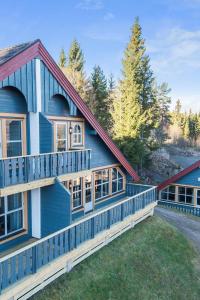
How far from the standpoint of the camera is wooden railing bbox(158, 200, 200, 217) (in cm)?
2336

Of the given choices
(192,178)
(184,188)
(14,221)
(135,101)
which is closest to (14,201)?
(14,221)

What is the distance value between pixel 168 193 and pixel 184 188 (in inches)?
69.5

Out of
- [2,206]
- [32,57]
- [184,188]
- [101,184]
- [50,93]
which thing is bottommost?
[184,188]

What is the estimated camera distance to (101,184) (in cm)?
1540

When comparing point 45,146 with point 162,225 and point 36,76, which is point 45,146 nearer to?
point 36,76

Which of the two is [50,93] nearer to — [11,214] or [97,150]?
[97,150]

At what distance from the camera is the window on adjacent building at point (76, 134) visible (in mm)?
12875

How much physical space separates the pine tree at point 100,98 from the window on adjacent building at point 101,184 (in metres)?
21.9

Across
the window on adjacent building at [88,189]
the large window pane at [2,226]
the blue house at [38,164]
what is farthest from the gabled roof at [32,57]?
the large window pane at [2,226]

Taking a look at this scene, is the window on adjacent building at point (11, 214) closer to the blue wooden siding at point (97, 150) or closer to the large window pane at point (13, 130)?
the large window pane at point (13, 130)

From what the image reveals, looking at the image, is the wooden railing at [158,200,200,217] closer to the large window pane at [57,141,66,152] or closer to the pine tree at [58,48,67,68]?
the large window pane at [57,141,66,152]

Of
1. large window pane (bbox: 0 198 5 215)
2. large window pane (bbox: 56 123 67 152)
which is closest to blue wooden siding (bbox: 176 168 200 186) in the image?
large window pane (bbox: 56 123 67 152)

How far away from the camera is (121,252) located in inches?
467

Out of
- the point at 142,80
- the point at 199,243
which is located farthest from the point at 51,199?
the point at 142,80
